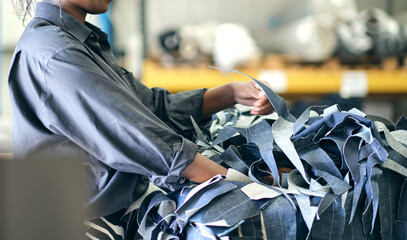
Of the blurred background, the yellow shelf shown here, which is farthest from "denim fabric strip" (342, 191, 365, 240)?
the yellow shelf

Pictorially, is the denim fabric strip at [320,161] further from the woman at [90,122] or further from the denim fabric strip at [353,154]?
the woman at [90,122]

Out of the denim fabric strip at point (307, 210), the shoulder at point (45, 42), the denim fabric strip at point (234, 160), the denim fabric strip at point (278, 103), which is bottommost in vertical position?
the denim fabric strip at point (307, 210)

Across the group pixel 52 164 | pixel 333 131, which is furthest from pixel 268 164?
pixel 52 164

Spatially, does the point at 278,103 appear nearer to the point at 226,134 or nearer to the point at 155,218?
the point at 226,134

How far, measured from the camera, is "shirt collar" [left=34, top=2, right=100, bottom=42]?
0.86 meters

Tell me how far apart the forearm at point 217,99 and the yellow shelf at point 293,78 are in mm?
1227

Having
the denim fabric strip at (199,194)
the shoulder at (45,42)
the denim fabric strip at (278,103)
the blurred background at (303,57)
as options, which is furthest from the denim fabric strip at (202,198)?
the blurred background at (303,57)

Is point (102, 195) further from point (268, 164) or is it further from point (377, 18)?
point (377, 18)

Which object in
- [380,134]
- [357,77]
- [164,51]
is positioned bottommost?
[357,77]

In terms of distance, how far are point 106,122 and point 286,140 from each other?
1.08 feet

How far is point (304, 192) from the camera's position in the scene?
0.77 meters

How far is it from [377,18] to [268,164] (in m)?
2.13

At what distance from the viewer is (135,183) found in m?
0.82

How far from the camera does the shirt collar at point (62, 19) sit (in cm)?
86
